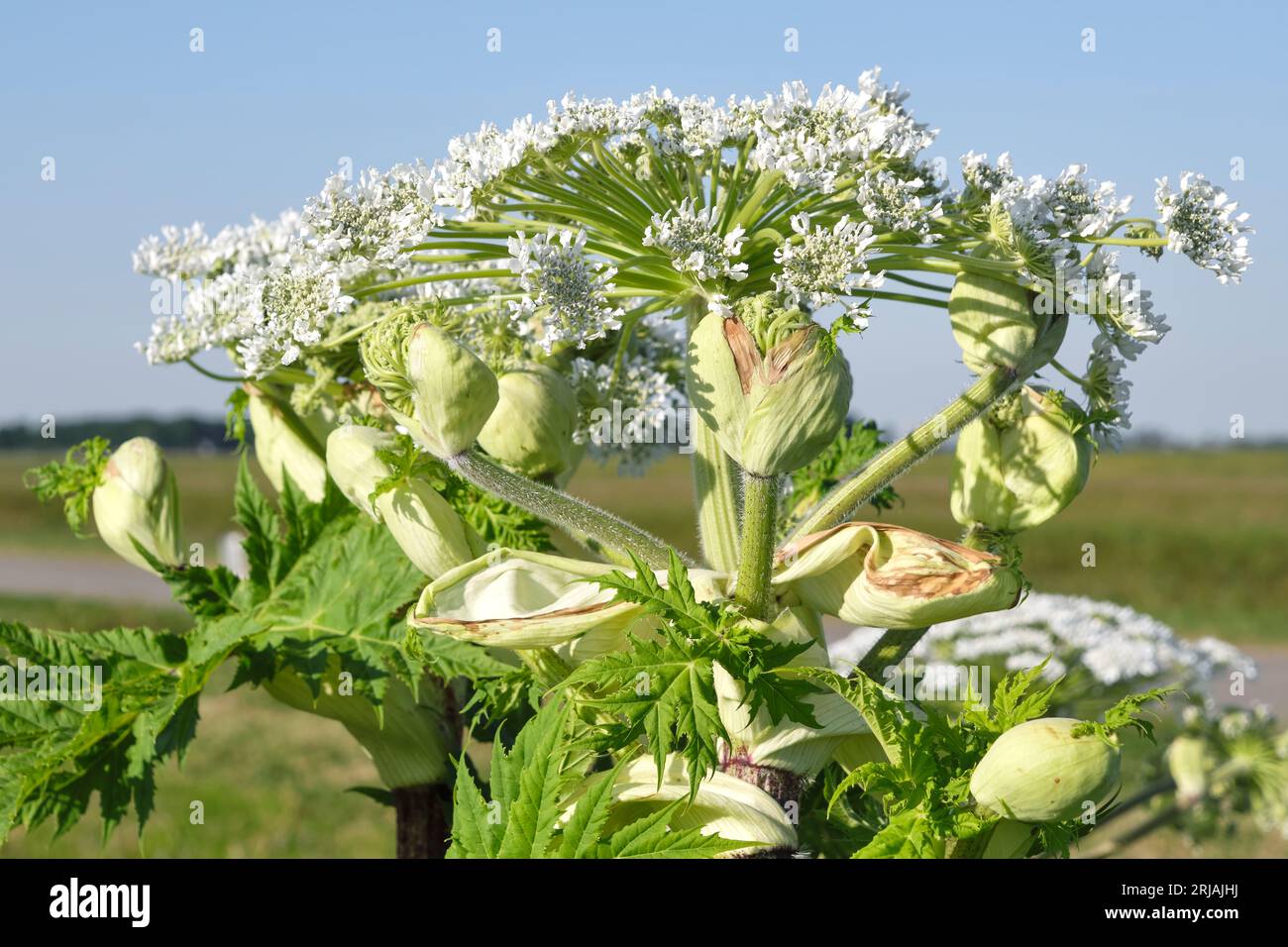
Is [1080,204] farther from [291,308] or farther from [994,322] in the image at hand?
[291,308]

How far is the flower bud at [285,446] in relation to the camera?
1563 millimetres

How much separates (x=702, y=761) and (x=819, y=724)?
174 millimetres

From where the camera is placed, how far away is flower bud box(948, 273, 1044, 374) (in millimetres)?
1117

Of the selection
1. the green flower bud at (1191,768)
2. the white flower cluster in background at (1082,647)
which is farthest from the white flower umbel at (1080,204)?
the green flower bud at (1191,768)

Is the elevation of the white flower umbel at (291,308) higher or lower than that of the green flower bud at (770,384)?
higher

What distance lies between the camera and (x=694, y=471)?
4.18 feet

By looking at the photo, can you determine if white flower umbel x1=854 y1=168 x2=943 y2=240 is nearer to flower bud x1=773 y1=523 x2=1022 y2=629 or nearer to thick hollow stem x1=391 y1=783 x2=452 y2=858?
flower bud x1=773 y1=523 x2=1022 y2=629

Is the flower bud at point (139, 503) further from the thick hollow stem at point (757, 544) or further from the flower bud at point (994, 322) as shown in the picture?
the flower bud at point (994, 322)

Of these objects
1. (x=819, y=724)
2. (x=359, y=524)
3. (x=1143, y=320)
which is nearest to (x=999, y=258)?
(x=1143, y=320)

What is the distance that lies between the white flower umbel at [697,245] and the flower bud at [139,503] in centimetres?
82

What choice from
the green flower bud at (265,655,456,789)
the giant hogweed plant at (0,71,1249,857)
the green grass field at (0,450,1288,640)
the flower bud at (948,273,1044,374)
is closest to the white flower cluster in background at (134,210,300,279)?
the giant hogweed plant at (0,71,1249,857)

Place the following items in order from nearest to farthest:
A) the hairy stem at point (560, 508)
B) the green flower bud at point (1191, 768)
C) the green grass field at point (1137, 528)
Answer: the hairy stem at point (560, 508) → the green flower bud at point (1191, 768) → the green grass field at point (1137, 528)
